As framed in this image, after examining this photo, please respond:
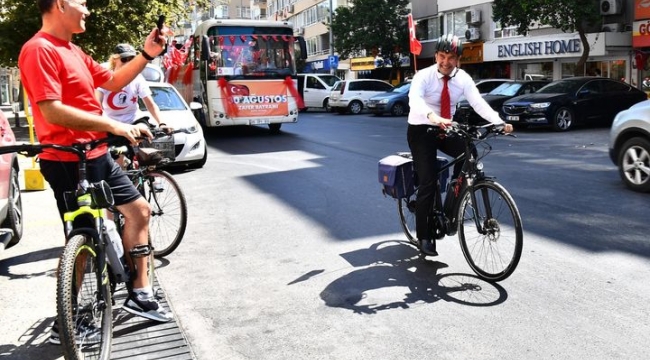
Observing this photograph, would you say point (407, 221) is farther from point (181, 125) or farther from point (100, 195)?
point (181, 125)

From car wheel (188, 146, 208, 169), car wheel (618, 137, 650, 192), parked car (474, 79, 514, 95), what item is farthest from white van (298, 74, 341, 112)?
car wheel (618, 137, 650, 192)

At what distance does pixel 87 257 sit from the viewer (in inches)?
130

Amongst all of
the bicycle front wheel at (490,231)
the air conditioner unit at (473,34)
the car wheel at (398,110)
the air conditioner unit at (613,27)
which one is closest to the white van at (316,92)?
the car wheel at (398,110)

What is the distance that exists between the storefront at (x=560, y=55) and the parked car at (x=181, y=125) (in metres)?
18.0

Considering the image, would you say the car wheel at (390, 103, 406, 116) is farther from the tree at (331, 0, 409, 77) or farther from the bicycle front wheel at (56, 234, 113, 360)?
the bicycle front wheel at (56, 234, 113, 360)

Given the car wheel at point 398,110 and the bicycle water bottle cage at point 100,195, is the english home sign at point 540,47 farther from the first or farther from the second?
the bicycle water bottle cage at point 100,195

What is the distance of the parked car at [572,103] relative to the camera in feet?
57.9

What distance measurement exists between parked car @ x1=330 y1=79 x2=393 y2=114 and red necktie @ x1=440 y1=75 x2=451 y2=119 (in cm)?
2413

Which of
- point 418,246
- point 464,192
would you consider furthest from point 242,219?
point 464,192

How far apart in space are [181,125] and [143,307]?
761 centimetres

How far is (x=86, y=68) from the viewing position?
11.7 feet

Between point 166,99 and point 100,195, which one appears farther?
point 166,99

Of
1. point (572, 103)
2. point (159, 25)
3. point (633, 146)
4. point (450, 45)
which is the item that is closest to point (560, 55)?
point (572, 103)

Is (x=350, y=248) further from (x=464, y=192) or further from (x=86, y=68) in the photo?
(x=86, y=68)
